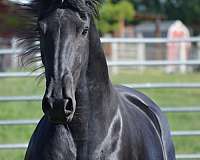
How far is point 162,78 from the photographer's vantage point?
702 inches

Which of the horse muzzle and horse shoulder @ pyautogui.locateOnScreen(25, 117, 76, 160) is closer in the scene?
the horse muzzle

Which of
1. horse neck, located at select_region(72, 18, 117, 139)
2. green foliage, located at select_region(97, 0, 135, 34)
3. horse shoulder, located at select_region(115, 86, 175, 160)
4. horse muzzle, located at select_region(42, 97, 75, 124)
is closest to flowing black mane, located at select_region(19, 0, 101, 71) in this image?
horse neck, located at select_region(72, 18, 117, 139)

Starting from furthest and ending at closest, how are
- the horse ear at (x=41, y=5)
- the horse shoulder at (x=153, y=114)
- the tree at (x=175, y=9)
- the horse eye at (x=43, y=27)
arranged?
the tree at (x=175, y=9), the horse shoulder at (x=153, y=114), the horse ear at (x=41, y=5), the horse eye at (x=43, y=27)

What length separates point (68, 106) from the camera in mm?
3387

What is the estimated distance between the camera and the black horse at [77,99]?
3.42 meters

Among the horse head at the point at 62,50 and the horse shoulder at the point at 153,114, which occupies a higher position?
the horse head at the point at 62,50

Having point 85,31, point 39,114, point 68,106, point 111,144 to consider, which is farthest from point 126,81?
point 68,106

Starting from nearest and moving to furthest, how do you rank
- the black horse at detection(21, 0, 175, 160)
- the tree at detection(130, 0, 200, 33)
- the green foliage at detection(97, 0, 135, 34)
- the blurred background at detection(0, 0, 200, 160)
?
1. the black horse at detection(21, 0, 175, 160)
2. the blurred background at detection(0, 0, 200, 160)
3. the green foliage at detection(97, 0, 135, 34)
4. the tree at detection(130, 0, 200, 33)

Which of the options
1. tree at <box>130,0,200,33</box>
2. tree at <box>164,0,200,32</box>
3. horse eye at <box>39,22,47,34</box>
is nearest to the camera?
horse eye at <box>39,22,47,34</box>

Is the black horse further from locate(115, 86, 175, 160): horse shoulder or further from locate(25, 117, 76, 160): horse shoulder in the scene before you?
locate(115, 86, 175, 160): horse shoulder

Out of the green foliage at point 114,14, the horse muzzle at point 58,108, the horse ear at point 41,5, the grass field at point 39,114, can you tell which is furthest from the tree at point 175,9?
the horse muzzle at point 58,108

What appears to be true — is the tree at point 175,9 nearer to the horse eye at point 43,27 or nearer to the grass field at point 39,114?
the grass field at point 39,114

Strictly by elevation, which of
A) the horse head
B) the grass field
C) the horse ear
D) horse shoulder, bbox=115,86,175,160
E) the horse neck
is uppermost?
the horse ear

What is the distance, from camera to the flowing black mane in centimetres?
362
